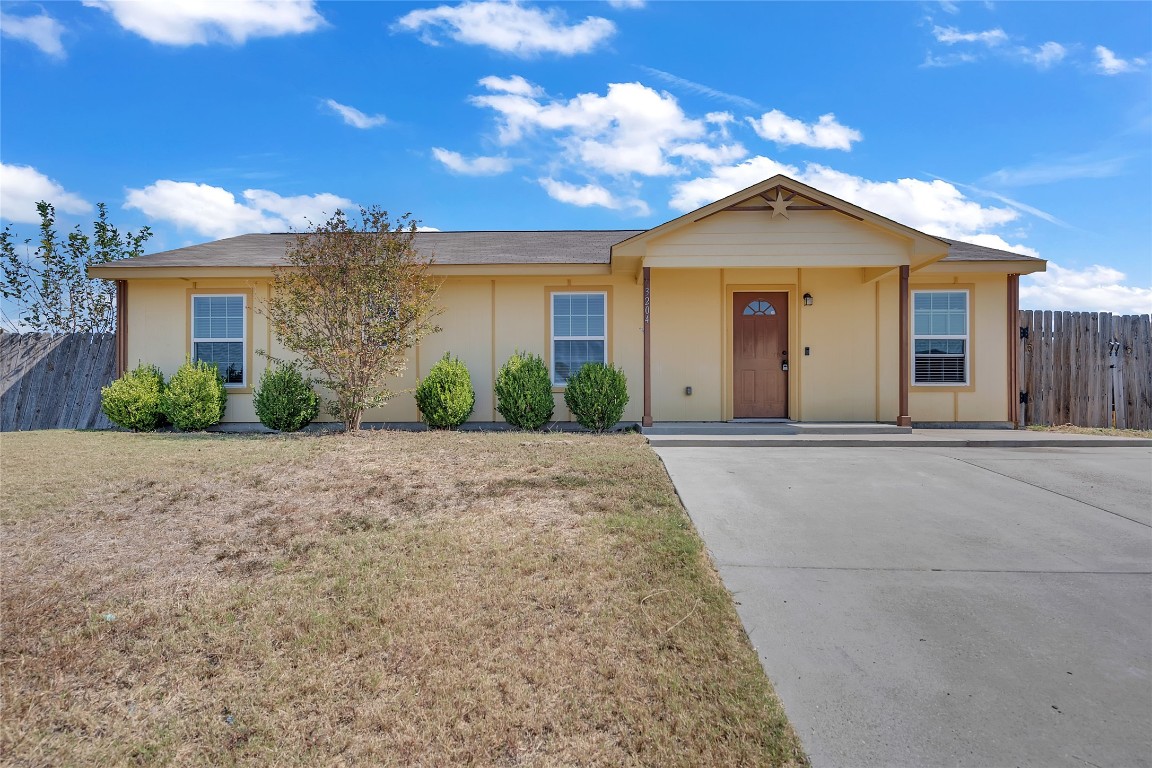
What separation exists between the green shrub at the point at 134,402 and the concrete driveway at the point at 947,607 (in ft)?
29.7

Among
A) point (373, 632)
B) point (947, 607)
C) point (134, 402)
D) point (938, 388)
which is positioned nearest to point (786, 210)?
point (938, 388)

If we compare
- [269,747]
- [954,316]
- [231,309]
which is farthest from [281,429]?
[954,316]

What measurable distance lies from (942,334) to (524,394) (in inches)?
292

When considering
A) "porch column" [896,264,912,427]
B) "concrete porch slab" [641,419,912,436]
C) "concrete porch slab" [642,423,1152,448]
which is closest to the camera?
"concrete porch slab" [642,423,1152,448]

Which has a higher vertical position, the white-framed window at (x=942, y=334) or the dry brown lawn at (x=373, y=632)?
the white-framed window at (x=942, y=334)

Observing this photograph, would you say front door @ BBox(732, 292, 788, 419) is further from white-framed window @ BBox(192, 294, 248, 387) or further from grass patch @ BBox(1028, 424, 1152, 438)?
white-framed window @ BBox(192, 294, 248, 387)

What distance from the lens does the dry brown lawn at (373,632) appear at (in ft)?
7.04

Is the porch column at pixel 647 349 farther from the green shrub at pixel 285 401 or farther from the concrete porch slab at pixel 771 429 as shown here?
the green shrub at pixel 285 401

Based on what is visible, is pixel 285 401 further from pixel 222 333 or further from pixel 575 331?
pixel 575 331

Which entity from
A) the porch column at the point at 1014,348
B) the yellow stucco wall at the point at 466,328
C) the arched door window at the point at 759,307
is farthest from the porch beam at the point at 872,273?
the yellow stucco wall at the point at 466,328

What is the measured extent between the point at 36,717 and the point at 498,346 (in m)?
8.09

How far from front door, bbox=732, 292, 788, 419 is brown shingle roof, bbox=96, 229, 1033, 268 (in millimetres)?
2676

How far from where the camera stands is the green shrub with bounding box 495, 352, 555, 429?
906cm

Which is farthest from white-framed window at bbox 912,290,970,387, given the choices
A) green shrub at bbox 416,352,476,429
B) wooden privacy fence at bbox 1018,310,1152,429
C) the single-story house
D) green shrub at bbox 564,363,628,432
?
green shrub at bbox 416,352,476,429
